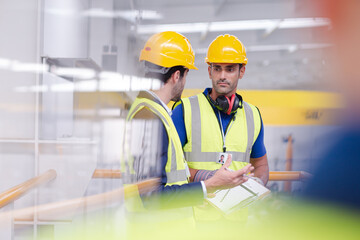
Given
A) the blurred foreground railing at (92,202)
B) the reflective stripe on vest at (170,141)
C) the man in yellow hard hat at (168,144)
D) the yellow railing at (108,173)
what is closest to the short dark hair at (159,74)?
the man in yellow hard hat at (168,144)

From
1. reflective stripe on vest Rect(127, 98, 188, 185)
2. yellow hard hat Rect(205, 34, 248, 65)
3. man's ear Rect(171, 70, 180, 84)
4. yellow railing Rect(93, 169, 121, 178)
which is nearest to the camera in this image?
reflective stripe on vest Rect(127, 98, 188, 185)

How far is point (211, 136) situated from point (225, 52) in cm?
35

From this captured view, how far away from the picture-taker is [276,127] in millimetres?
1318

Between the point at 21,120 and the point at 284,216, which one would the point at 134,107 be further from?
the point at 21,120

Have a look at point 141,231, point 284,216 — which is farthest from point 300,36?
point 141,231

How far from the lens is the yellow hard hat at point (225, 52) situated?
4.17 ft

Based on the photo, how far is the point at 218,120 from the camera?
1.30 metres

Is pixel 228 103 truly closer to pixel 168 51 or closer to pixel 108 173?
pixel 168 51

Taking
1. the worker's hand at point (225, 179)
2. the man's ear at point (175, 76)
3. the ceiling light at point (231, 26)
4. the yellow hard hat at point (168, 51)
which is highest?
the ceiling light at point (231, 26)

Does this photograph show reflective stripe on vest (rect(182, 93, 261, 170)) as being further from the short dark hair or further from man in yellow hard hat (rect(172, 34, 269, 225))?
the short dark hair

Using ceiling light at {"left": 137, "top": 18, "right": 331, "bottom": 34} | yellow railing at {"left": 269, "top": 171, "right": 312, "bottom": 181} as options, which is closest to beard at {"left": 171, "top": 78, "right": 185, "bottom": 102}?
ceiling light at {"left": 137, "top": 18, "right": 331, "bottom": 34}

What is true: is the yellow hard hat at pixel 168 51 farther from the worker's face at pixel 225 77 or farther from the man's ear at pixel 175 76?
the worker's face at pixel 225 77

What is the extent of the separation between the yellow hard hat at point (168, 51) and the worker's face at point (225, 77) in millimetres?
165

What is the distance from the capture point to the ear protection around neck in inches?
50.6
